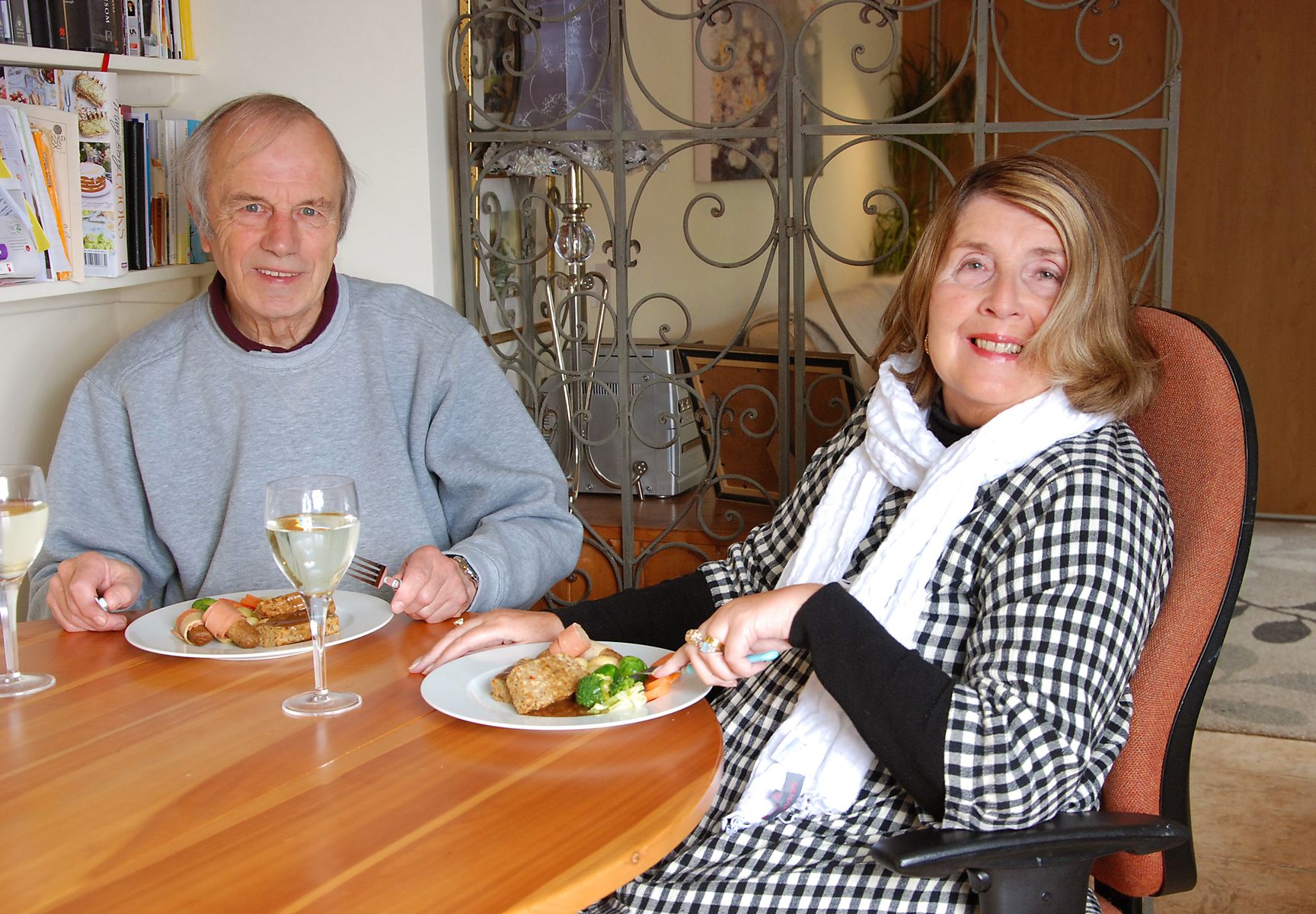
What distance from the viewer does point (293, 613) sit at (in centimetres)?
138

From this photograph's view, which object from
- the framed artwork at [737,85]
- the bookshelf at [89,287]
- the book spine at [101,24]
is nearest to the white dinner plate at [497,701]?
the bookshelf at [89,287]

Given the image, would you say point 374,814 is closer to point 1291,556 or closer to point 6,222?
point 6,222

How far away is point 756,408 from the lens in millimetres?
2773

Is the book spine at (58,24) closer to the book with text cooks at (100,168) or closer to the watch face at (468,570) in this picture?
the book with text cooks at (100,168)

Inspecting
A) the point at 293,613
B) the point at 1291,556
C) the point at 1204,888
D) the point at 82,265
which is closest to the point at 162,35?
the point at 82,265

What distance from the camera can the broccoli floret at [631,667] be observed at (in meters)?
1.22

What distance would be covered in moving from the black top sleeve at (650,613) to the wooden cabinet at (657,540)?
3.33 feet

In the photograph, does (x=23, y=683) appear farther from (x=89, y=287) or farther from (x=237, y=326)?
(x=89, y=287)

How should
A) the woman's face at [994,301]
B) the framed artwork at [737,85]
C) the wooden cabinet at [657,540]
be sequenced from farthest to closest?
the framed artwork at [737,85]
the wooden cabinet at [657,540]
the woman's face at [994,301]

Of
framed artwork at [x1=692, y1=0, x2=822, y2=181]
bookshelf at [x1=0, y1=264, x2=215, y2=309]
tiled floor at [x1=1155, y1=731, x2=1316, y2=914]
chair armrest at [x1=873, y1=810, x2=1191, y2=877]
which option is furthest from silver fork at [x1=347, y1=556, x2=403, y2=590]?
framed artwork at [x1=692, y1=0, x2=822, y2=181]

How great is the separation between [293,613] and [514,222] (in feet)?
5.30

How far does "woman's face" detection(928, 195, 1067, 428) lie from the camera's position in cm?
142

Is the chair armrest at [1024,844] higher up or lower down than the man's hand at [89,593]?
lower down

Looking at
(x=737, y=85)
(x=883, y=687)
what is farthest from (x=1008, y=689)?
(x=737, y=85)
